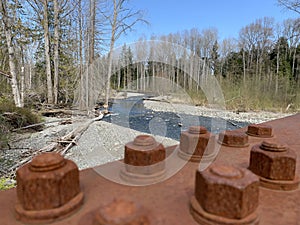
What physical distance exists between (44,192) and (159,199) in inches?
7.7

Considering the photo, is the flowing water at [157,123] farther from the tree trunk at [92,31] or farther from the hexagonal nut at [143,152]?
the tree trunk at [92,31]

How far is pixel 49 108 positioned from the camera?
11383 millimetres

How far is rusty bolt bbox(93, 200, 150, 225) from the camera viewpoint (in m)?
0.26

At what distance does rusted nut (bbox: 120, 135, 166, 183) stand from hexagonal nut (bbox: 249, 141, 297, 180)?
21 centimetres

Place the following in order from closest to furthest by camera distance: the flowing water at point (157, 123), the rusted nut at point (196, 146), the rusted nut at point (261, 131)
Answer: the rusted nut at point (196, 146), the rusted nut at point (261, 131), the flowing water at point (157, 123)

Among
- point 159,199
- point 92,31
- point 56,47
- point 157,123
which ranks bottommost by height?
point 157,123

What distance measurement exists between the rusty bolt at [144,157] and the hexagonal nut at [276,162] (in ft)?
0.70

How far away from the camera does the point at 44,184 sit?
13.7 inches

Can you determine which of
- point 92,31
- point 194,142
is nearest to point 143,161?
point 194,142

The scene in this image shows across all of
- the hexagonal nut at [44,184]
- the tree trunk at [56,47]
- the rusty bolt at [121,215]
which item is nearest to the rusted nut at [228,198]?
the rusty bolt at [121,215]

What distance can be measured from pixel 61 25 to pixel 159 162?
48.7 feet

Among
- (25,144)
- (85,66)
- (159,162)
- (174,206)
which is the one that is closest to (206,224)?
(174,206)

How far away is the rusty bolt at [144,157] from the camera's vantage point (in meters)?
0.48

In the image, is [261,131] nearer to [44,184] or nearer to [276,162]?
[276,162]
